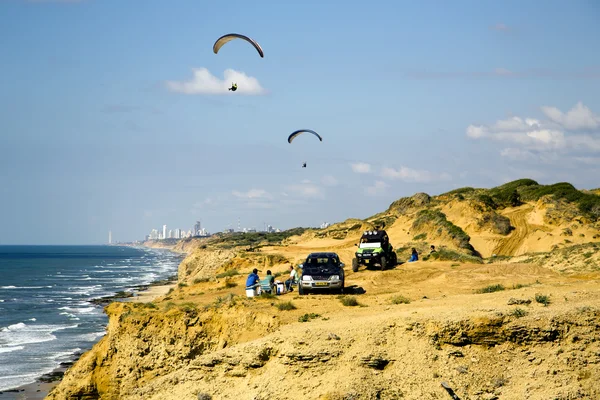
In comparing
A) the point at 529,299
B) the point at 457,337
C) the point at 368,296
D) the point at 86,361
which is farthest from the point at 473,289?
the point at 86,361

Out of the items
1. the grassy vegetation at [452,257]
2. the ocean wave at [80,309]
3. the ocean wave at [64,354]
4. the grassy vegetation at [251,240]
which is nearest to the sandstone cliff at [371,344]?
the grassy vegetation at [452,257]

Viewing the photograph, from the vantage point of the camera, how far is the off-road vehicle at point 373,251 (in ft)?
116

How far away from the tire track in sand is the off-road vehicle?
19851 mm

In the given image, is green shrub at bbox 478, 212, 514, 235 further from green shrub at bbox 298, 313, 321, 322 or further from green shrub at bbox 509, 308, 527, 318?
green shrub at bbox 509, 308, 527, 318

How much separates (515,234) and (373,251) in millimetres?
25218

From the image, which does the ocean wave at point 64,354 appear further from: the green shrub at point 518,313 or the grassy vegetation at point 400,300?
the green shrub at point 518,313

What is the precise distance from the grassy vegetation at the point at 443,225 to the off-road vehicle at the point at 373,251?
57.5ft

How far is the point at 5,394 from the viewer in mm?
32125

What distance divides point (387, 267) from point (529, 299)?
1646 cm

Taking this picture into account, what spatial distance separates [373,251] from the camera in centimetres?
3538

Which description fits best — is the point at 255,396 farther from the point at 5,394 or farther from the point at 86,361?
the point at 5,394

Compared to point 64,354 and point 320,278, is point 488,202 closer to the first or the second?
point 64,354

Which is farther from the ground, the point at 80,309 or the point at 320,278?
the point at 320,278

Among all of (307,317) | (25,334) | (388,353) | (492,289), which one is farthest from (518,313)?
(25,334)
